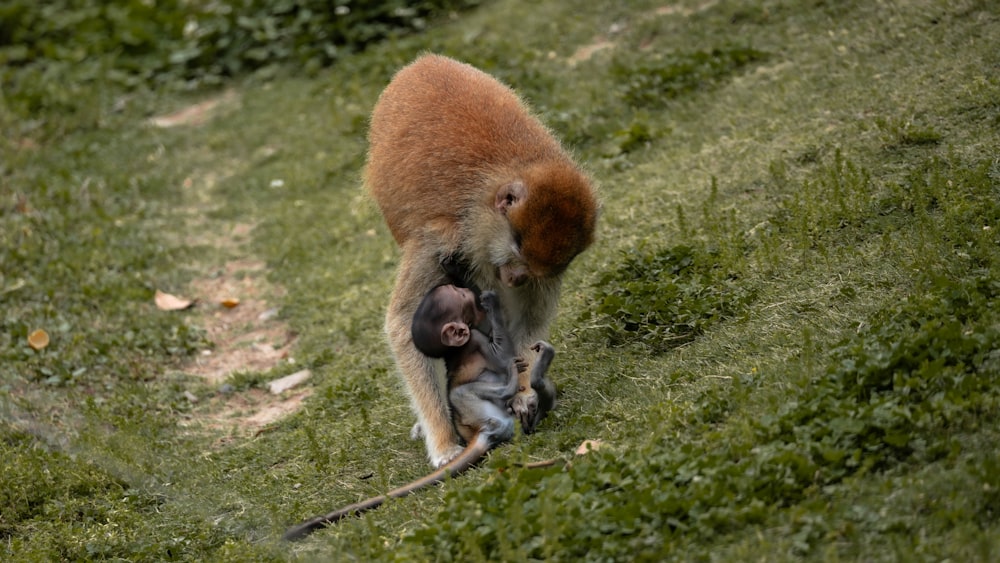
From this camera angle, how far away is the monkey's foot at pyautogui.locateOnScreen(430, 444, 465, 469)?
5.68 m

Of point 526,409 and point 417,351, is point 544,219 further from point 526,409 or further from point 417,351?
point 417,351

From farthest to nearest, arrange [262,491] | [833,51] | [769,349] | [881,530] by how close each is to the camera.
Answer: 1. [833,51]
2. [262,491]
3. [769,349]
4. [881,530]

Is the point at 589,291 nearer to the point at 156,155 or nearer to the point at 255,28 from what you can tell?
the point at 156,155

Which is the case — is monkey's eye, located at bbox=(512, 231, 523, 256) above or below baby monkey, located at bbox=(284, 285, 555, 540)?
above

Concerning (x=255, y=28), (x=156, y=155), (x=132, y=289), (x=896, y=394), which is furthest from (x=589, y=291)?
(x=255, y=28)

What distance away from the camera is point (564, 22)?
11.5 meters

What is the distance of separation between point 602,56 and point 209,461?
19.3 feet

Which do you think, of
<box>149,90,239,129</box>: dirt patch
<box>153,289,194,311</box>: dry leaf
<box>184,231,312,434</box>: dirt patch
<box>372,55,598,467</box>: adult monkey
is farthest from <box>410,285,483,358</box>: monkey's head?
<box>149,90,239,129</box>: dirt patch

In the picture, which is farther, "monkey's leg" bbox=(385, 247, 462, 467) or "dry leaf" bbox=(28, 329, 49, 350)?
"dry leaf" bbox=(28, 329, 49, 350)

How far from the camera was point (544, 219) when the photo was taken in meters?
5.54

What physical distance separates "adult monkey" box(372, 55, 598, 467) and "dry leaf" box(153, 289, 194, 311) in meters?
2.85

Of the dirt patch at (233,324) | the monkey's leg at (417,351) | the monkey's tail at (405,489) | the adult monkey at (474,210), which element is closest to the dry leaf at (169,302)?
the dirt patch at (233,324)

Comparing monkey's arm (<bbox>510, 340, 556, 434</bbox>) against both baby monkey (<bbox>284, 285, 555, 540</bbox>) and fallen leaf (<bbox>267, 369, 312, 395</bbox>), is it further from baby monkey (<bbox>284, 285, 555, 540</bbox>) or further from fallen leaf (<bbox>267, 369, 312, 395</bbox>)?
fallen leaf (<bbox>267, 369, 312, 395</bbox>)

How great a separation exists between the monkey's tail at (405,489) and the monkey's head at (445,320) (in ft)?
1.68
